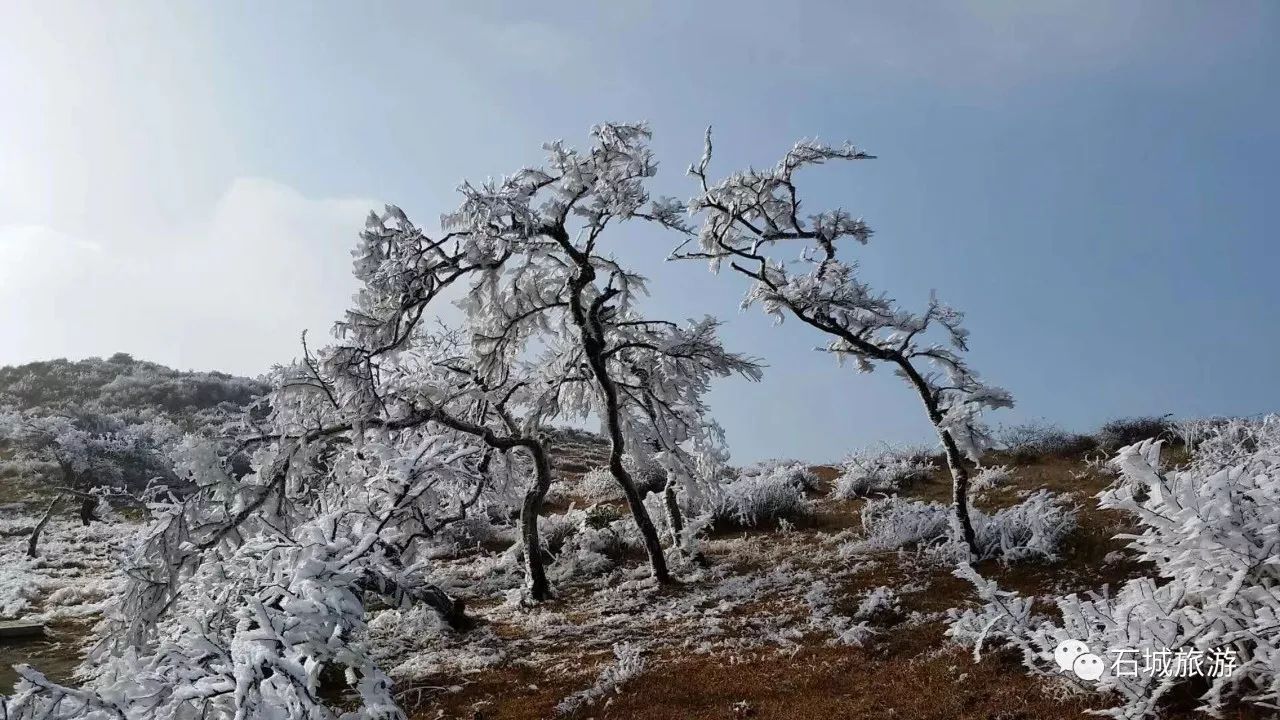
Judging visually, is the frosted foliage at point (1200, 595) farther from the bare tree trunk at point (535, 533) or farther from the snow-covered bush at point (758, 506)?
the snow-covered bush at point (758, 506)

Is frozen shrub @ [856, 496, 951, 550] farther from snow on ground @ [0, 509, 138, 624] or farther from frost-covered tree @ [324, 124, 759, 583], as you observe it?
snow on ground @ [0, 509, 138, 624]

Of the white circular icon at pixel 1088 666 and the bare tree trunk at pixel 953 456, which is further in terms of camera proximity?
the bare tree trunk at pixel 953 456

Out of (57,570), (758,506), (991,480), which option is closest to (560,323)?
(758,506)

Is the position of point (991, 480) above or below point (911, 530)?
above

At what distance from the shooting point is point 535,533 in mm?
11500

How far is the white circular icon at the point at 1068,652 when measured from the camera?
5.63 m

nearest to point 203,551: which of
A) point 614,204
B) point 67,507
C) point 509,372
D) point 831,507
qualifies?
point 509,372

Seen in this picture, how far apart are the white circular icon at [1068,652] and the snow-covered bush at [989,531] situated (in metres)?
4.54

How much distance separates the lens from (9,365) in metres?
47.1

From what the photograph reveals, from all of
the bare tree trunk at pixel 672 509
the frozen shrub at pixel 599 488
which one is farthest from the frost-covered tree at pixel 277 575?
the frozen shrub at pixel 599 488

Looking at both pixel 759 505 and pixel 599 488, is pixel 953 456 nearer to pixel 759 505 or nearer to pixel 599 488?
pixel 759 505

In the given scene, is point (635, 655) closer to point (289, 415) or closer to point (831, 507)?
point (289, 415)

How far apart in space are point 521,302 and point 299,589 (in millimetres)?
7758

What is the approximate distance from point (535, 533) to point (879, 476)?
31.3ft
